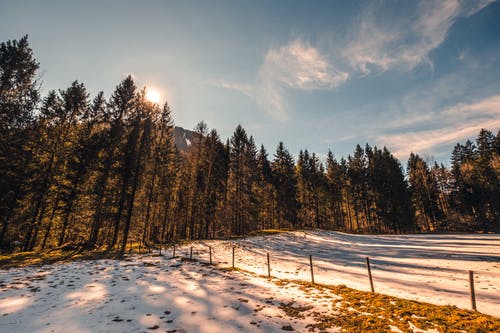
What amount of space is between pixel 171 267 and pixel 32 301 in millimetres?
7598

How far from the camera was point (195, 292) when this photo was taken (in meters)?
9.25

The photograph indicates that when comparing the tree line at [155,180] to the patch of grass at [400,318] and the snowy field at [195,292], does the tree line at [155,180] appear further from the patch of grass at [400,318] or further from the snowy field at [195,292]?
the patch of grass at [400,318]

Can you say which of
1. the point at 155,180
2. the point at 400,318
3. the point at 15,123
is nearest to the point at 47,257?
the point at 15,123

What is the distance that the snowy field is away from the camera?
6320 mm

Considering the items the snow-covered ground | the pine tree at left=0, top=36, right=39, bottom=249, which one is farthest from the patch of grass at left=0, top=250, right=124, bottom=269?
the snow-covered ground

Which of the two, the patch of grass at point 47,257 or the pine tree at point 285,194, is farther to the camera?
the pine tree at point 285,194

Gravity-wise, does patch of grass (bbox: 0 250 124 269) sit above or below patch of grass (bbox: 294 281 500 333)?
above

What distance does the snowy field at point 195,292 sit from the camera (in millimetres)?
6320

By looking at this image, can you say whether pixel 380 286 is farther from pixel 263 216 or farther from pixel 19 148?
pixel 263 216

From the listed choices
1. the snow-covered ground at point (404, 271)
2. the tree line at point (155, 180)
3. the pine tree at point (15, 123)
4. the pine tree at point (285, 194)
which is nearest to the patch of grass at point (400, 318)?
the snow-covered ground at point (404, 271)

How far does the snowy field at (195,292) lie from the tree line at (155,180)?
11.1 metres

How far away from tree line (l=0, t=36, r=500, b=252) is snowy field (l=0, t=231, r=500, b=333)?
436 inches

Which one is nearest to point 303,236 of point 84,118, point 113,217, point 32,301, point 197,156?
point 197,156

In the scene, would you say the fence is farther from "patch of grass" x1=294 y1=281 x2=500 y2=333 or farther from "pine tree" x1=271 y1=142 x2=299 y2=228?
"pine tree" x1=271 y1=142 x2=299 y2=228
